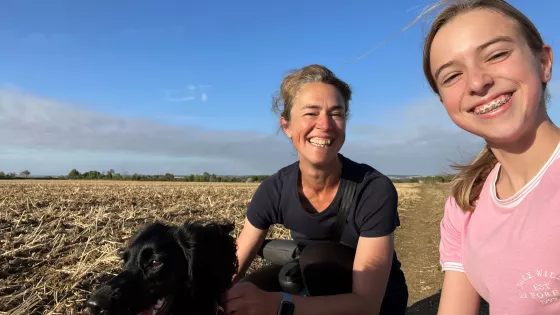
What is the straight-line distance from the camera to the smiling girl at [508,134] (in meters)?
1.63

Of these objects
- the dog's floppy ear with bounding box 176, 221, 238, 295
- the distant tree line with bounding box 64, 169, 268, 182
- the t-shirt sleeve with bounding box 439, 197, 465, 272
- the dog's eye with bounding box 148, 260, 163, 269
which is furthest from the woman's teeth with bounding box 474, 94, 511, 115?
the distant tree line with bounding box 64, 169, 268, 182

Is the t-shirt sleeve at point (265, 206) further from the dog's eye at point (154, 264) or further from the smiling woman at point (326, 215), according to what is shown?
the dog's eye at point (154, 264)

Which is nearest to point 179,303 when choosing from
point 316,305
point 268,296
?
point 268,296

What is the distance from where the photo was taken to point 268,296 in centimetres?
249

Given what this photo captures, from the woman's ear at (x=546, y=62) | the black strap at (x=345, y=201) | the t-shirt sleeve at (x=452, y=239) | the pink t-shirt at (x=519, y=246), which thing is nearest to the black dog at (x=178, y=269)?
the black strap at (x=345, y=201)

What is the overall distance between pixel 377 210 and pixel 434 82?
45.7 inches

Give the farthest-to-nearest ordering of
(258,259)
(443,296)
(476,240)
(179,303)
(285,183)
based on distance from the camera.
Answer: (258,259), (285,183), (179,303), (443,296), (476,240)

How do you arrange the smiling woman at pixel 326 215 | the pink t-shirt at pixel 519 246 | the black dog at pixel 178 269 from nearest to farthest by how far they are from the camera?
the pink t-shirt at pixel 519 246 < the black dog at pixel 178 269 < the smiling woman at pixel 326 215

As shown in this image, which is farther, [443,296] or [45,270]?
[45,270]

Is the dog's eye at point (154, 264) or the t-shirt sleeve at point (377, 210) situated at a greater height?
the t-shirt sleeve at point (377, 210)

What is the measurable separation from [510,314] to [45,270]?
4881 millimetres

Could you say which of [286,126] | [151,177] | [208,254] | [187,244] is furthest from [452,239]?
[151,177]

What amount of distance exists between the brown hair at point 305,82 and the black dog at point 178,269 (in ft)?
4.35

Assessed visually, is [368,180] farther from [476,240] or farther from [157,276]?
[157,276]
